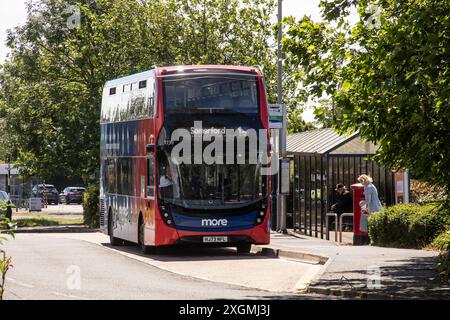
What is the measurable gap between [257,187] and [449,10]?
9935 mm

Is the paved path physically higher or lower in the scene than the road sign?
lower

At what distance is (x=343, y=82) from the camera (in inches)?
691

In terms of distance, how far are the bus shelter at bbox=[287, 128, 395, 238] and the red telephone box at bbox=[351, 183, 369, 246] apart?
15.5 feet

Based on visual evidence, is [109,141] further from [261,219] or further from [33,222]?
[33,222]

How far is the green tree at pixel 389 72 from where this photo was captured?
583 inches

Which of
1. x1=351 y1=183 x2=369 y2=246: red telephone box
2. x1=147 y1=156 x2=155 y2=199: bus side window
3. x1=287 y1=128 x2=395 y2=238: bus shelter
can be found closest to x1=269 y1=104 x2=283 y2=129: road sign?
x1=287 y1=128 x2=395 y2=238: bus shelter

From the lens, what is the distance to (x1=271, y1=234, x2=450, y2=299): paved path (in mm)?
14617

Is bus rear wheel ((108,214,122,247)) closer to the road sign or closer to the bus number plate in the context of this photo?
the road sign

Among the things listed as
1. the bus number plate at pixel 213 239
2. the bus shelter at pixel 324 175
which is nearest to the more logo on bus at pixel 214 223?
the bus number plate at pixel 213 239

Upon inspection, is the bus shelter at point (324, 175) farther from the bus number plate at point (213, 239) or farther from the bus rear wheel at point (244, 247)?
the bus number plate at point (213, 239)

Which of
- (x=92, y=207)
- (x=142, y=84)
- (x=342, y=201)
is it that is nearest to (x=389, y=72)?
(x=142, y=84)

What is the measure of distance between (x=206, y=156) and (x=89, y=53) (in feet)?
98.1

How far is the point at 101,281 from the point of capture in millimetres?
17234

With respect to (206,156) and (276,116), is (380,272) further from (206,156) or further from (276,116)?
(276,116)
